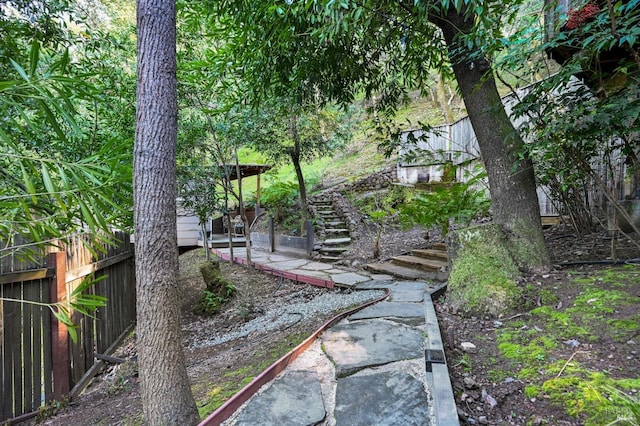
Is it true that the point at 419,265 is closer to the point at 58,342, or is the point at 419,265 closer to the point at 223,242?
the point at 58,342

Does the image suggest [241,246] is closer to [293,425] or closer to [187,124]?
[187,124]

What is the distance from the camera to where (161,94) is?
1.69 meters

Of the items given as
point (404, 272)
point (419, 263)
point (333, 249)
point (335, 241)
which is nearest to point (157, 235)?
point (404, 272)

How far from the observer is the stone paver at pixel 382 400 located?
1704 mm

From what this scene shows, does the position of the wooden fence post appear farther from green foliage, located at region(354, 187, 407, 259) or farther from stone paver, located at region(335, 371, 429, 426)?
stone paver, located at region(335, 371, 429, 426)

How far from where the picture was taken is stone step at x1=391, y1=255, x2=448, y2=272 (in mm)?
4973

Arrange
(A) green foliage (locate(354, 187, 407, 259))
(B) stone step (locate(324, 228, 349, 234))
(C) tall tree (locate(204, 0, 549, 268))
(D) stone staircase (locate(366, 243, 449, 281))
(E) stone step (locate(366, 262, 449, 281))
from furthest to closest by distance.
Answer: (B) stone step (locate(324, 228, 349, 234)) → (A) green foliage (locate(354, 187, 407, 259)) → (D) stone staircase (locate(366, 243, 449, 281)) → (E) stone step (locate(366, 262, 449, 281)) → (C) tall tree (locate(204, 0, 549, 268))

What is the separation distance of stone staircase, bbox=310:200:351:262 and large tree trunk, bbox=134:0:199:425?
5322 millimetres

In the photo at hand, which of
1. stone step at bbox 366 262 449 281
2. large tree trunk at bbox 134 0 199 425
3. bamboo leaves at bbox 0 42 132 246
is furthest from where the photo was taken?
stone step at bbox 366 262 449 281

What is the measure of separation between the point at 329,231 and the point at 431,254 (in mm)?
3217

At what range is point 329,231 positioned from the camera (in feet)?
27.1

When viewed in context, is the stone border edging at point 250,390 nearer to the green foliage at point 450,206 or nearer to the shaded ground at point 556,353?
the shaded ground at point 556,353

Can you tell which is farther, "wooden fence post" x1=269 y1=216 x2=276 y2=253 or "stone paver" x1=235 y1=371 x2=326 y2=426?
"wooden fence post" x1=269 y1=216 x2=276 y2=253

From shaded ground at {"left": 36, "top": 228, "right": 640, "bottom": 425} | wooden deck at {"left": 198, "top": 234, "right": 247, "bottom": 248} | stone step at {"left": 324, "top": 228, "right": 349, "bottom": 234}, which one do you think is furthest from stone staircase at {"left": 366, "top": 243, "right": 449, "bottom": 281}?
wooden deck at {"left": 198, "top": 234, "right": 247, "bottom": 248}
